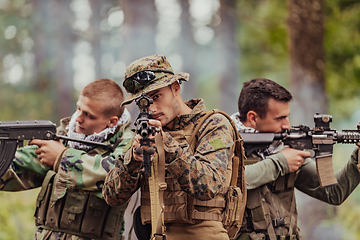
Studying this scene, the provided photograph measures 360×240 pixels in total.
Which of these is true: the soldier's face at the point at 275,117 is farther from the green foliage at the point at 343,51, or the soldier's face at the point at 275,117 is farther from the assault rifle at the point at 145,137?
the green foliage at the point at 343,51

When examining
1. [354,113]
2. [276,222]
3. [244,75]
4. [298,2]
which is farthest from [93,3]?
[276,222]

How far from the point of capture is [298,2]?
24.5ft

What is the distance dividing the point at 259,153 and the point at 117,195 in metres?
1.41

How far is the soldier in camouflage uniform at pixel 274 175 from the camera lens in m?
3.08

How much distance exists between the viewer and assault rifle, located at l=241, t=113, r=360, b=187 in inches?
127

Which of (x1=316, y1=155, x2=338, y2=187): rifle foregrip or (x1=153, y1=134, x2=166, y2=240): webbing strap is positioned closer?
(x1=153, y1=134, x2=166, y2=240): webbing strap

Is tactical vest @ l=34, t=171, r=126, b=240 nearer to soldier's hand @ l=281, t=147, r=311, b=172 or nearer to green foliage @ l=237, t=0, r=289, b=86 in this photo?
soldier's hand @ l=281, t=147, r=311, b=172

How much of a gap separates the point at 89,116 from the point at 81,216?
769 mm

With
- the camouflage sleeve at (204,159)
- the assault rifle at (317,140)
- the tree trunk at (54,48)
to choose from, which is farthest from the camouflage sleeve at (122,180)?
the tree trunk at (54,48)

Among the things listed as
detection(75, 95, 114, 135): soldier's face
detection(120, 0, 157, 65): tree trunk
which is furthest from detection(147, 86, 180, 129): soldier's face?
detection(120, 0, 157, 65): tree trunk

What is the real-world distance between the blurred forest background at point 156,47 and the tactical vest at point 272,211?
493 cm

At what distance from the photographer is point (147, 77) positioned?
2.33 m

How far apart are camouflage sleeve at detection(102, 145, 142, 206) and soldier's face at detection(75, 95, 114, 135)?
3.12ft

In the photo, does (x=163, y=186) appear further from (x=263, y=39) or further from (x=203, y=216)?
(x=263, y=39)
